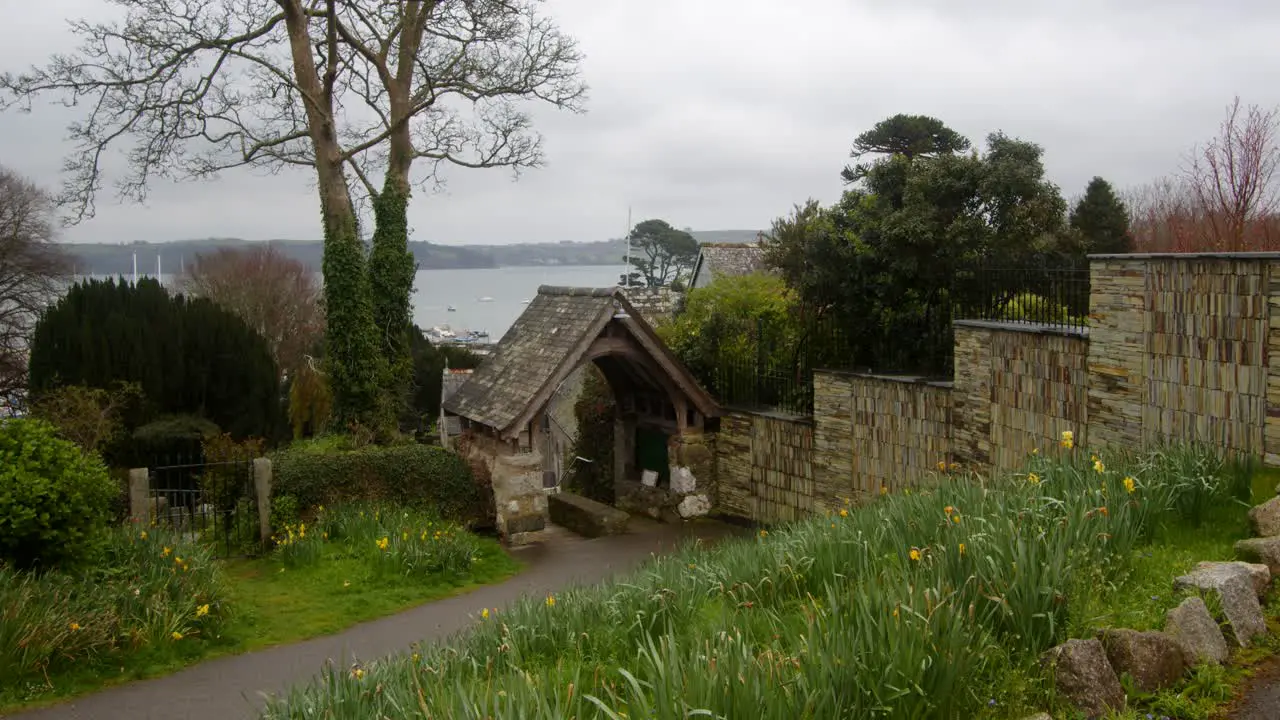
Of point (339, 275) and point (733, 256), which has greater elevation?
point (733, 256)

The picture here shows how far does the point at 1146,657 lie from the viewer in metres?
5.50

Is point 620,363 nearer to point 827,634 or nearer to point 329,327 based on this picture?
point 329,327

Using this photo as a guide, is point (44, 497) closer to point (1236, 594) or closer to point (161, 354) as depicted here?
point (1236, 594)

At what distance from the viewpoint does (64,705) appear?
9.76m

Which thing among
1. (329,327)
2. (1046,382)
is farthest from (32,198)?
(1046,382)

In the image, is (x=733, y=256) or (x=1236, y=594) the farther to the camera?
(x=733, y=256)

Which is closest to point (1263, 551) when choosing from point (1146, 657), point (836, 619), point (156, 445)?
Result: point (1146, 657)

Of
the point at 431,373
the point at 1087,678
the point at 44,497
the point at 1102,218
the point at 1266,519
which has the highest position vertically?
the point at 1102,218

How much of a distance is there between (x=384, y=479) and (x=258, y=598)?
3494 millimetres

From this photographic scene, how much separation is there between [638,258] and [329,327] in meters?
55.9


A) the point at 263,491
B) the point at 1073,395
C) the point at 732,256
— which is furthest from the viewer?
the point at 732,256

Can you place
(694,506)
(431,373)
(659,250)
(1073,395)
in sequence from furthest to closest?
(659,250)
(431,373)
(694,506)
(1073,395)

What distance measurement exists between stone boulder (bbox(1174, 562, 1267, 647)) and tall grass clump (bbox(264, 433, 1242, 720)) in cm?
50

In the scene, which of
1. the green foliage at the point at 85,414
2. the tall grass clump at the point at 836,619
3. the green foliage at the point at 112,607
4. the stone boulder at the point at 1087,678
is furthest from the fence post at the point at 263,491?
the stone boulder at the point at 1087,678
